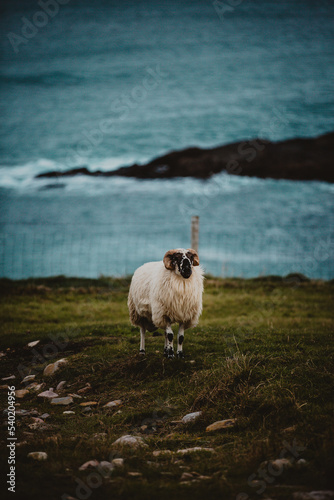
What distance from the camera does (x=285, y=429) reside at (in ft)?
17.5

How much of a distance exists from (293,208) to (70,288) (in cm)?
1356

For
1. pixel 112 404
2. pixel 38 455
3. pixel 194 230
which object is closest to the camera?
pixel 38 455

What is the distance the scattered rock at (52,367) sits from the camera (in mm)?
8391

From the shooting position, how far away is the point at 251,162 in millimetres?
31359

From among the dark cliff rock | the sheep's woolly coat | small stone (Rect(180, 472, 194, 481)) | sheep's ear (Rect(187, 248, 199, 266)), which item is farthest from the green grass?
the dark cliff rock

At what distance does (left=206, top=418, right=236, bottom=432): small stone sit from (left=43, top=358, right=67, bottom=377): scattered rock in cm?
361

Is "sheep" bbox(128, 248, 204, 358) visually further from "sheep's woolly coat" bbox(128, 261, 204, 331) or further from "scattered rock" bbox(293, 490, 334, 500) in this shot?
"scattered rock" bbox(293, 490, 334, 500)

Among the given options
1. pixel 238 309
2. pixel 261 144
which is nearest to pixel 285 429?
pixel 238 309

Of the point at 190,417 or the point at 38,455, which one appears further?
the point at 190,417

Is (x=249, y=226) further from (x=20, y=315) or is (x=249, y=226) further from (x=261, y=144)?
(x=261, y=144)

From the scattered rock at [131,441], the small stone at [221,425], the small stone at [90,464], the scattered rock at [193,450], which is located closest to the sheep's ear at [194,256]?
the small stone at [221,425]

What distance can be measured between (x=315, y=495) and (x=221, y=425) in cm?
208

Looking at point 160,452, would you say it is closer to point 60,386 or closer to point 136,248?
point 60,386

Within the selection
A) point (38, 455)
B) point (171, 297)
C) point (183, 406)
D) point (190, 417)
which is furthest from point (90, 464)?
point (171, 297)
